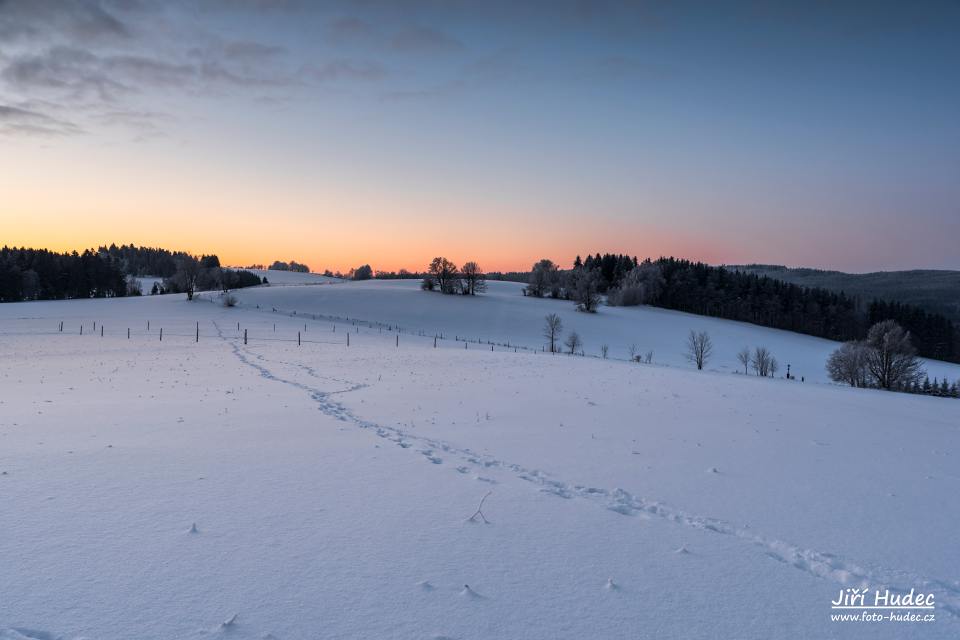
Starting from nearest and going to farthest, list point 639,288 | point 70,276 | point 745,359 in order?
point 745,359, point 70,276, point 639,288

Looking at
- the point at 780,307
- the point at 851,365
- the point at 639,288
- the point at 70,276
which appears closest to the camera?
the point at 851,365

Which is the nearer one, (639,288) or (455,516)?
(455,516)

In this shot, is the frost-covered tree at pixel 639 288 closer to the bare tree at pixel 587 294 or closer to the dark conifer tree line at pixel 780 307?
the dark conifer tree line at pixel 780 307

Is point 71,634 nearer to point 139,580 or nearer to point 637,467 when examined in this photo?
point 139,580

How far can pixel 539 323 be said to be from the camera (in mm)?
85500

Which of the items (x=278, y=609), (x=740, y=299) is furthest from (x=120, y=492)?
(x=740, y=299)

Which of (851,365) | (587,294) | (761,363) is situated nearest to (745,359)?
(761,363)

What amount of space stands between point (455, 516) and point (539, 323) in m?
78.6

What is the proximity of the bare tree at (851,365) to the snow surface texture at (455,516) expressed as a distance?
40076 millimetres

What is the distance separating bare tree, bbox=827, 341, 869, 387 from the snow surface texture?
131 feet

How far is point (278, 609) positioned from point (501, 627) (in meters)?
2.20

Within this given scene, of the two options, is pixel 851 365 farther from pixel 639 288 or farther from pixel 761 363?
pixel 639 288

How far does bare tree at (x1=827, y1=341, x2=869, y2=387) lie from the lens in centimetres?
5275

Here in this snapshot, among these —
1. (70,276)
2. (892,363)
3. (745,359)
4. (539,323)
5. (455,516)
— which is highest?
(70,276)
